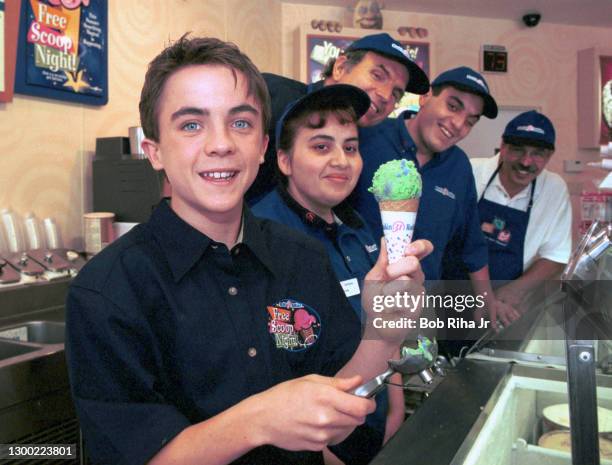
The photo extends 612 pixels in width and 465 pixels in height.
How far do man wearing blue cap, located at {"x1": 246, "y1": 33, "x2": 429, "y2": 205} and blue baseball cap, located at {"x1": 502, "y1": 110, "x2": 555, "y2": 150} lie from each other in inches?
44.3

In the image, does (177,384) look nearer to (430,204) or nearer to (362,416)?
(362,416)

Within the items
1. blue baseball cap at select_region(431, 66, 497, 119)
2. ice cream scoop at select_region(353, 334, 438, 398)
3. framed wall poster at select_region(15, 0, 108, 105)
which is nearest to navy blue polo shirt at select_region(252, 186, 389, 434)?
ice cream scoop at select_region(353, 334, 438, 398)

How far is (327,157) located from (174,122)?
605 millimetres

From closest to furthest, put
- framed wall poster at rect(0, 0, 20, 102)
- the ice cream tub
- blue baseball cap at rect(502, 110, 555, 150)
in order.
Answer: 1. framed wall poster at rect(0, 0, 20, 102)
2. the ice cream tub
3. blue baseball cap at rect(502, 110, 555, 150)

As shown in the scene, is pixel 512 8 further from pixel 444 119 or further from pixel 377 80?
pixel 377 80

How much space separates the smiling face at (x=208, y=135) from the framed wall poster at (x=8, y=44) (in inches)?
67.3

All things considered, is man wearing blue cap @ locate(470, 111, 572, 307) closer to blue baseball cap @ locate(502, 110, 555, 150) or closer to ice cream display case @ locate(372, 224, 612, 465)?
blue baseball cap @ locate(502, 110, 555, 150)

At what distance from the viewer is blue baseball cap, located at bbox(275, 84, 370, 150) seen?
1.63 metres

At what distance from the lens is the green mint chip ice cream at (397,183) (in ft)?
4.53

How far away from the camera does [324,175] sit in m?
1.62

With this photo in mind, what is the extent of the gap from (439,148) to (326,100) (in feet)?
2.66

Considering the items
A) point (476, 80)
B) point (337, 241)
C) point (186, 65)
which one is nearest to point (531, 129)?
point (476, 80)

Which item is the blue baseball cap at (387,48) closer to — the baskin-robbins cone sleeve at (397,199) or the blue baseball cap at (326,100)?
the blue baseball cap at (326,100)

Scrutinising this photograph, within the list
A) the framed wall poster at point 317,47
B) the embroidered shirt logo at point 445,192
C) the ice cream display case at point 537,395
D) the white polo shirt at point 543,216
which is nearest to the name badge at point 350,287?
the ice cream display case at point 537,395
